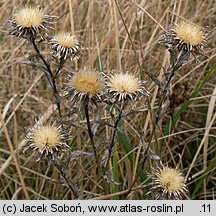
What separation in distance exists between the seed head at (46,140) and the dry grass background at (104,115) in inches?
12.4

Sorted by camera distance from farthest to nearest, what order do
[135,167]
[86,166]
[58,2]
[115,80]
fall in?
[58,2] < [86,166] < [135,167] < [115,80]

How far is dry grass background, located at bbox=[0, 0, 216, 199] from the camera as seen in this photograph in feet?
3.84

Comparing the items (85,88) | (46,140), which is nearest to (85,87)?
(85,88)

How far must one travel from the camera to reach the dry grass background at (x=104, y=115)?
1171 mm

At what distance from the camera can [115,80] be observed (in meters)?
0.77

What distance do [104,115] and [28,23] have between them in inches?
17.6

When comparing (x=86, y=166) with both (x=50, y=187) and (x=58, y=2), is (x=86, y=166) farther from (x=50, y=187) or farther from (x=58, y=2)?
(x=58, y=2)

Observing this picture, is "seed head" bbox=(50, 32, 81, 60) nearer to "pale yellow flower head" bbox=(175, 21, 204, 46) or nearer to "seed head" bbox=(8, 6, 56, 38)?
"seed head" bbox=(8, 6, 56, 38)

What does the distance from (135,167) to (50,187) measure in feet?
1.00

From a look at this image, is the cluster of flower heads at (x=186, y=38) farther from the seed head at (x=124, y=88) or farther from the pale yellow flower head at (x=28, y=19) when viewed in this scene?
the pale yellow flower head at (x=28, y=19)

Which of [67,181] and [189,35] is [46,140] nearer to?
[67,181]

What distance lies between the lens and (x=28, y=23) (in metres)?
0.80

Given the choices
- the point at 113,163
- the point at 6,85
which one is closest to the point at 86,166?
the point at 113,163

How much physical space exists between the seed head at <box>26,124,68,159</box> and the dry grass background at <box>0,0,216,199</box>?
0.31 m
